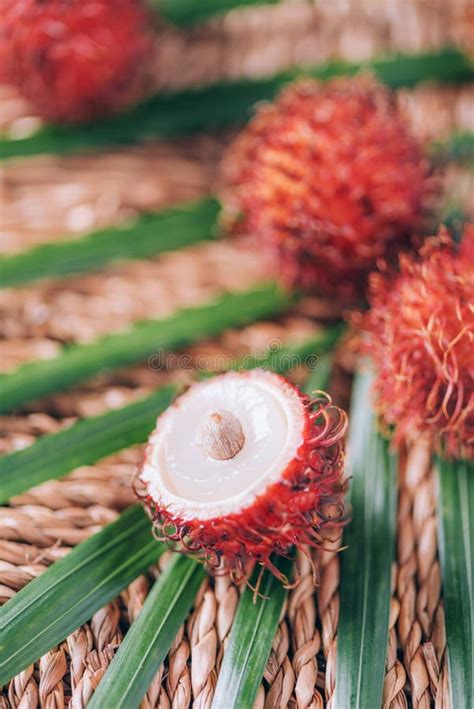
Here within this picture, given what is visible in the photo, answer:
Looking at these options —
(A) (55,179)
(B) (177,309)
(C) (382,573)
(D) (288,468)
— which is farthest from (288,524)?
(A) (55,179)

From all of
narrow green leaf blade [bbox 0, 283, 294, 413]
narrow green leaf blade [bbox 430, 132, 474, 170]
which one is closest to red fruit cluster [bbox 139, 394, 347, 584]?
narrow green leaf blade [bbox 0, 283, 294, 413]

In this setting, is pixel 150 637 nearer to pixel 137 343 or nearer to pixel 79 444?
pixel 79 444

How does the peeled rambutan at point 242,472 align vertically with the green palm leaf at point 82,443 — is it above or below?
above

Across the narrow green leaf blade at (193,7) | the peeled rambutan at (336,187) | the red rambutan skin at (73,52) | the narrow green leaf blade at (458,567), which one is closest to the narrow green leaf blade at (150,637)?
the narrow green leaf blade at (458,567)

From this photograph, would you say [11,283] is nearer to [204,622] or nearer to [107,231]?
[107,231]

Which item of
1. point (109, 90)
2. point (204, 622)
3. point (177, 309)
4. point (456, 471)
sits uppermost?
point (109, 90)

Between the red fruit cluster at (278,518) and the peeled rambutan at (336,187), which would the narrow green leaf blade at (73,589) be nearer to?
the red fruit cluster at (278,518)

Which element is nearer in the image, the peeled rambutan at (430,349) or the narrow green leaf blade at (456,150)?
the peeled rambutan at (430,349)
